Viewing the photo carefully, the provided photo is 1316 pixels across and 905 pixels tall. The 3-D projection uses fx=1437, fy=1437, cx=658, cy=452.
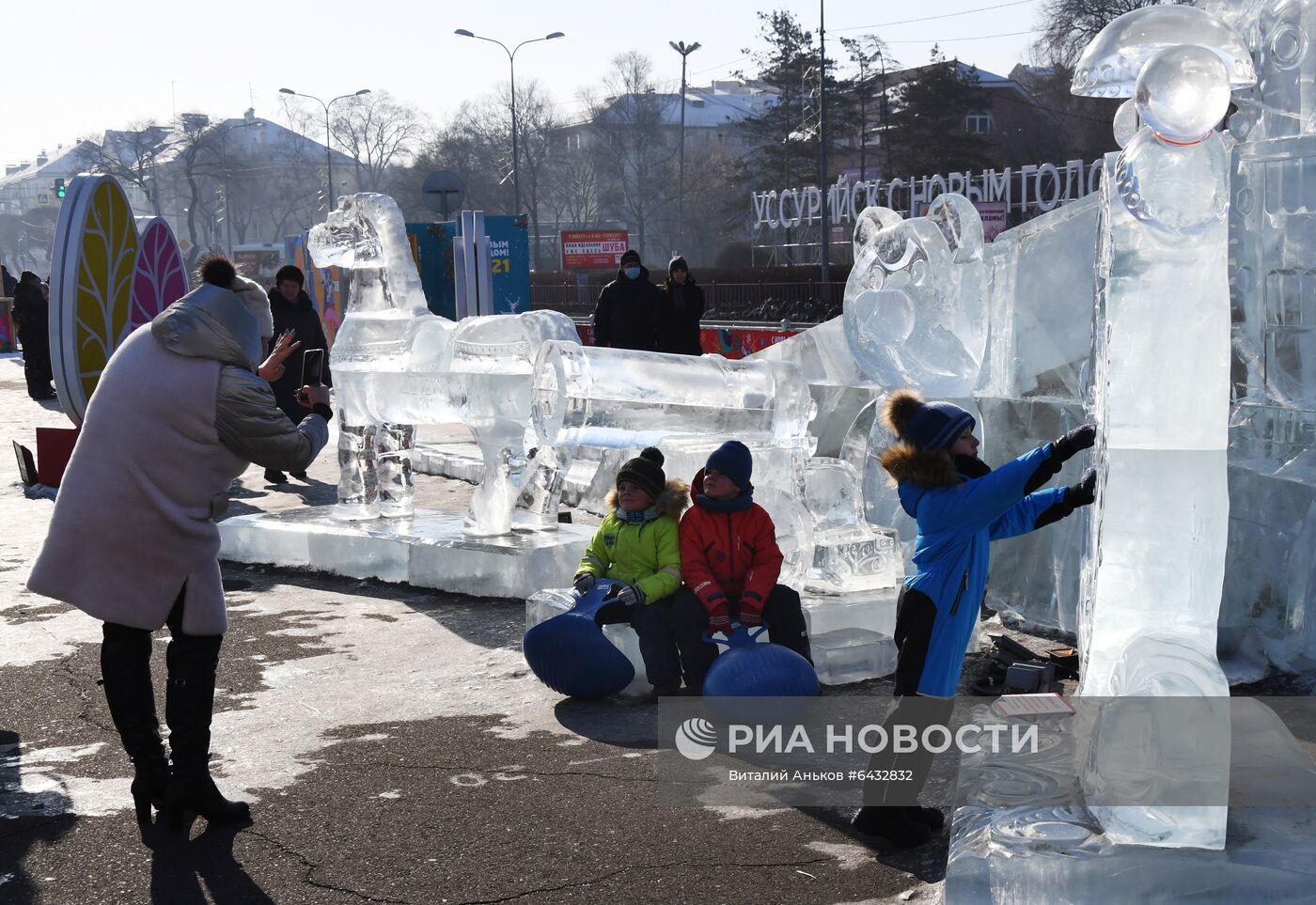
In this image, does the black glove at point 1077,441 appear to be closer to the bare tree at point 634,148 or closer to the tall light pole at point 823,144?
the tall light pole at point 823,144

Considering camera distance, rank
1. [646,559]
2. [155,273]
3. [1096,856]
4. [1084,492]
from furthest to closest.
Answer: [155,273]
[646,559]
[1084,492]
[1096,856]

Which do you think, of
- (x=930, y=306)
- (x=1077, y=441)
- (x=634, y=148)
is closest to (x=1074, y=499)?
(x=1077, y=441)

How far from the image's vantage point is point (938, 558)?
4.17m

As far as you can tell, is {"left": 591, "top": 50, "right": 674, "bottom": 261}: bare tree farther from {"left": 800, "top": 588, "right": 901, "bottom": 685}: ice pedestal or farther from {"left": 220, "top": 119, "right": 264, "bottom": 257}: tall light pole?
{"left": 800, "top": 588, "right": 901, "bottom": 685}: ice pedestal

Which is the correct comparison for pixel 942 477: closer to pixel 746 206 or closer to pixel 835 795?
pixel 835 795

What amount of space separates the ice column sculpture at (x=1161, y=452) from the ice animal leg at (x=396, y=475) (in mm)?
5720

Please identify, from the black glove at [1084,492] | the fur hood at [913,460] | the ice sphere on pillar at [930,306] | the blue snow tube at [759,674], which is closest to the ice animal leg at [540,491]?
the ice sphere on pillar at [930,306]

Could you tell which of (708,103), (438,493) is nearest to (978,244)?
(438,493)

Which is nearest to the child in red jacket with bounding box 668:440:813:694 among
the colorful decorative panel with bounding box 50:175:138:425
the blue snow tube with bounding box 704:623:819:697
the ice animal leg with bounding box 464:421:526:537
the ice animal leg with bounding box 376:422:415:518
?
the blue snow tube with bounding box 704:623:819:697

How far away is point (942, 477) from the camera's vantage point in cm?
418

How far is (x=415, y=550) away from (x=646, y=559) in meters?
2.54

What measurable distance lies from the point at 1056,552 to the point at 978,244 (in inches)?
57.8

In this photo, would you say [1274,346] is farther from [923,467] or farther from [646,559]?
[646,559]

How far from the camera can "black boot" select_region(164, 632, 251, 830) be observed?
14.1 ft
